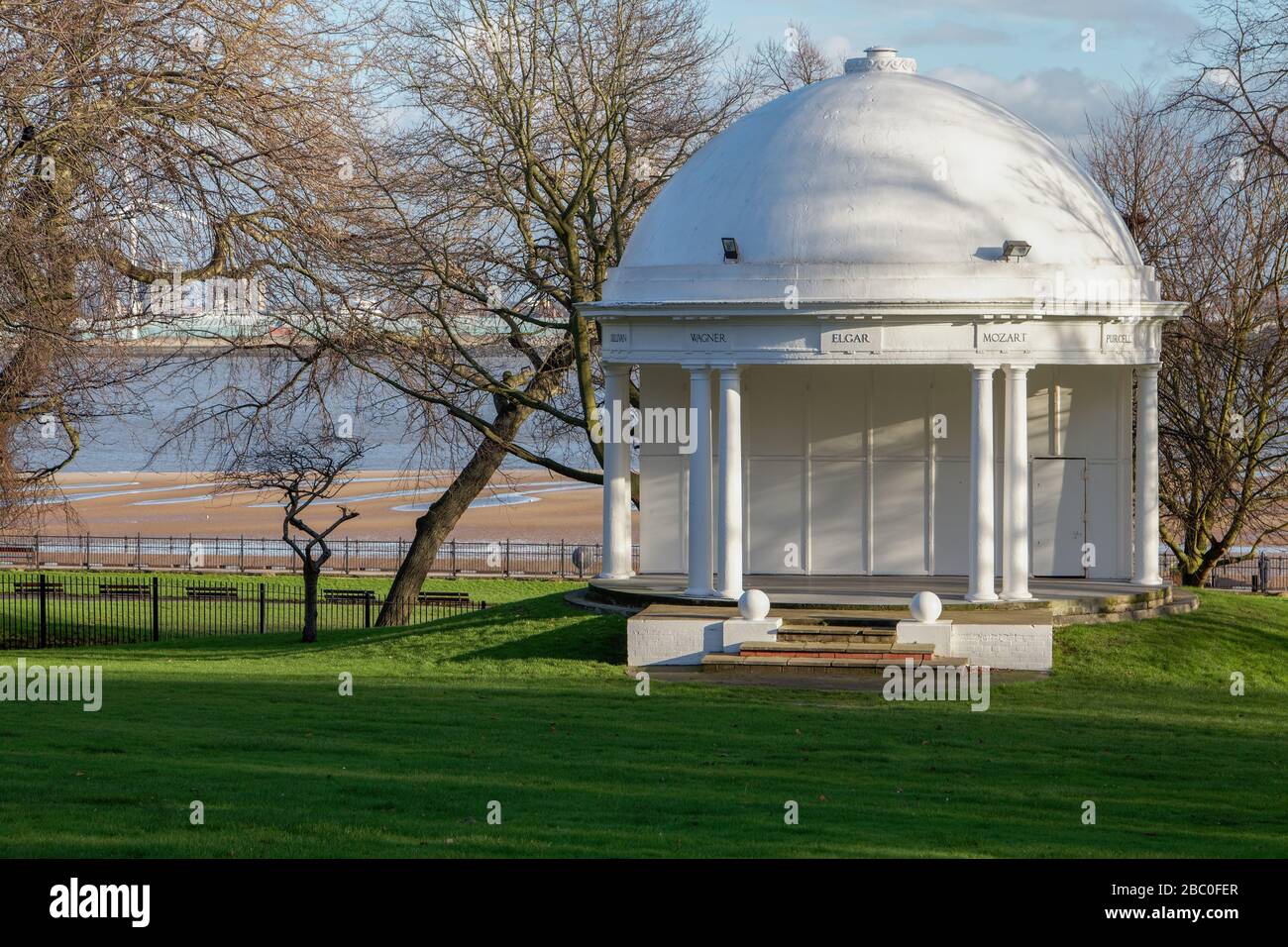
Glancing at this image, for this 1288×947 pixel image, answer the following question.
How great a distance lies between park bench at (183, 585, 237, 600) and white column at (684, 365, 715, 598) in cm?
1629

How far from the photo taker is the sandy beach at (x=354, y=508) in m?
67.3

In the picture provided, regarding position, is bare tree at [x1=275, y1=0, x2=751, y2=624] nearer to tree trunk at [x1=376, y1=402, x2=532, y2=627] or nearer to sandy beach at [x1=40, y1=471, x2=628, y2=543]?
tree trunk at [x1=376, y1=402, x2=532, y2=627]

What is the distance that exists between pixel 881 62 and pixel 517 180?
947 centimetres

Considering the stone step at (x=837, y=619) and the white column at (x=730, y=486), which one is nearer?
the stone step at (x=837, y=619)

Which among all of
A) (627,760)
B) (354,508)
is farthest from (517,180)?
(354,508)

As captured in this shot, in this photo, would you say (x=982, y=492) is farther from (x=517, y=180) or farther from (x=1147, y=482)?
(x=517, y=180)

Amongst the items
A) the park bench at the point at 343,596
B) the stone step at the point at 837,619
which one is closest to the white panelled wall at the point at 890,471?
the stone step at the point at 837,619

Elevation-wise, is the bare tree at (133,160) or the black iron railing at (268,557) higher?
the bare tree at (133,160)

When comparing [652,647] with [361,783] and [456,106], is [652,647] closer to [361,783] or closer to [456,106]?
[361,783]

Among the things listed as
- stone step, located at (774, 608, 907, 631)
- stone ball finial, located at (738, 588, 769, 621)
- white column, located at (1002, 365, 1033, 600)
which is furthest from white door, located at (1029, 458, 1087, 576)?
stone ball finial, located at (738, 588, 769, 621)

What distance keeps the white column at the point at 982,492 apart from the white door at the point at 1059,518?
3.30 m

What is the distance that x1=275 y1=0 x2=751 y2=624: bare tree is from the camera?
105ft
